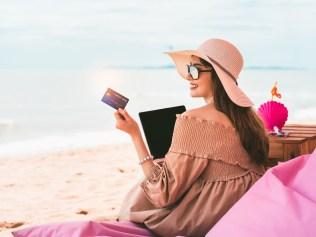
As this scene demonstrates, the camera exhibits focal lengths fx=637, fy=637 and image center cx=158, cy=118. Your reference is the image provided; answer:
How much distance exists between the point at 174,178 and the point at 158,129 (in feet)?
1.25

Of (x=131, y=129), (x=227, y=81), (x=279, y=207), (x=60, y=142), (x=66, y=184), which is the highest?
(x=227, y=81)

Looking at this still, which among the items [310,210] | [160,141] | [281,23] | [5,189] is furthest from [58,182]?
[281,23]

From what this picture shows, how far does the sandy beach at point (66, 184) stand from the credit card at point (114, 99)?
62.5 inches

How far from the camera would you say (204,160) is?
189 cm

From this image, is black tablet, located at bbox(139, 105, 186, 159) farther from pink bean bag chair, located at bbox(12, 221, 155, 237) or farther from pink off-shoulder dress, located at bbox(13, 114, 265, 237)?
pink bean bag chair, located at bbox(12, 221, 155, 237)

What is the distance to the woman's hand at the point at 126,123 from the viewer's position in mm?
2021

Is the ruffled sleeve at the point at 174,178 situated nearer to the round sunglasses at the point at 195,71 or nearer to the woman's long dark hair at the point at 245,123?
the woman's long dark hair at the point at 245,123

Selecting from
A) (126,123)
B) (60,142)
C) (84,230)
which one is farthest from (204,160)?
(60,142)

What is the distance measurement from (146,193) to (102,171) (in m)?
3.41

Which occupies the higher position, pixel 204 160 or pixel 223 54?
pixel 223 54

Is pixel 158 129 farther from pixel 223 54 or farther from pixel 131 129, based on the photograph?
pixel 223 54

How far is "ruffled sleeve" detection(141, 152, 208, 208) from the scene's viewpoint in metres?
1.87

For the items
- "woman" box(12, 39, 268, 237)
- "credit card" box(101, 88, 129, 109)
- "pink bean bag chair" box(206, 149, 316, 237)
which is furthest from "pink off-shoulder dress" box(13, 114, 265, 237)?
"credit card" box(101, 88, 129, 109)

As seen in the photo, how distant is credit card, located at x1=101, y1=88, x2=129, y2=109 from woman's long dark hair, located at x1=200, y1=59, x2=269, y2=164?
0.30m
